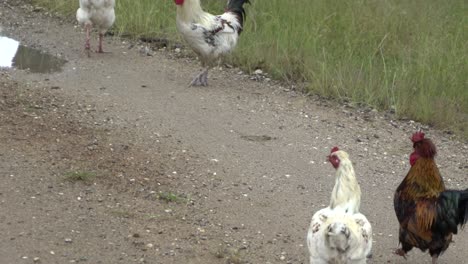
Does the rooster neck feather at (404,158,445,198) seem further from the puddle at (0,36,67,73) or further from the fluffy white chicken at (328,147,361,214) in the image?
the puddle at (0,36,67,73)

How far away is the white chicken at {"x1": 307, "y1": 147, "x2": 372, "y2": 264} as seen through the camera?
5.00 meters

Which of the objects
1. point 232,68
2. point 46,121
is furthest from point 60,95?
point 232,68

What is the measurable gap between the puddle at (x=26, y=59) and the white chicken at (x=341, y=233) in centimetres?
538

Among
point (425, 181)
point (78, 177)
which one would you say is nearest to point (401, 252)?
point (425, 181)

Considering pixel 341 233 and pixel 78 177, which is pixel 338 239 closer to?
pixel 341 233

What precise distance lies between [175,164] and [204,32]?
2.73 m

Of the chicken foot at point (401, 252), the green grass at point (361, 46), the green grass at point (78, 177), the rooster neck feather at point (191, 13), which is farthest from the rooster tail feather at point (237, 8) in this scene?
the chicken foot at point (401, 252)

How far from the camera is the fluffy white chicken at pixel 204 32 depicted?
31.8 ft

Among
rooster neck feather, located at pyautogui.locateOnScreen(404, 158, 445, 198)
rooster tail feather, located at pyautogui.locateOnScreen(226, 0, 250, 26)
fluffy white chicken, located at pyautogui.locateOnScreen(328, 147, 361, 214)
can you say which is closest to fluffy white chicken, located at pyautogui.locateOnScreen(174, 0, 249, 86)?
rooster tail feather, located at pyautogui.locateOnScreen(226, 0, 250, 26)

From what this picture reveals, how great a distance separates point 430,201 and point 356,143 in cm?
245

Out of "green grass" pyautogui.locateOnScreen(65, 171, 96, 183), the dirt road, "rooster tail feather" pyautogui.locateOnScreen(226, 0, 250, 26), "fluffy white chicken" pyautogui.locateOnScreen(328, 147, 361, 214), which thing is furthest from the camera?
"rooster tail feather" pyautogui.locateOnScreen(226, 0, 250, 26)

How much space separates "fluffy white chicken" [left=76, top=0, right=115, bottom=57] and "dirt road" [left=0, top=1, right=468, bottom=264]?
397mm

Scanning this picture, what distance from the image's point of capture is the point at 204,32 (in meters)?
9.73

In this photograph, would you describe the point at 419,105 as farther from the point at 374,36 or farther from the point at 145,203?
the point at 145,203
